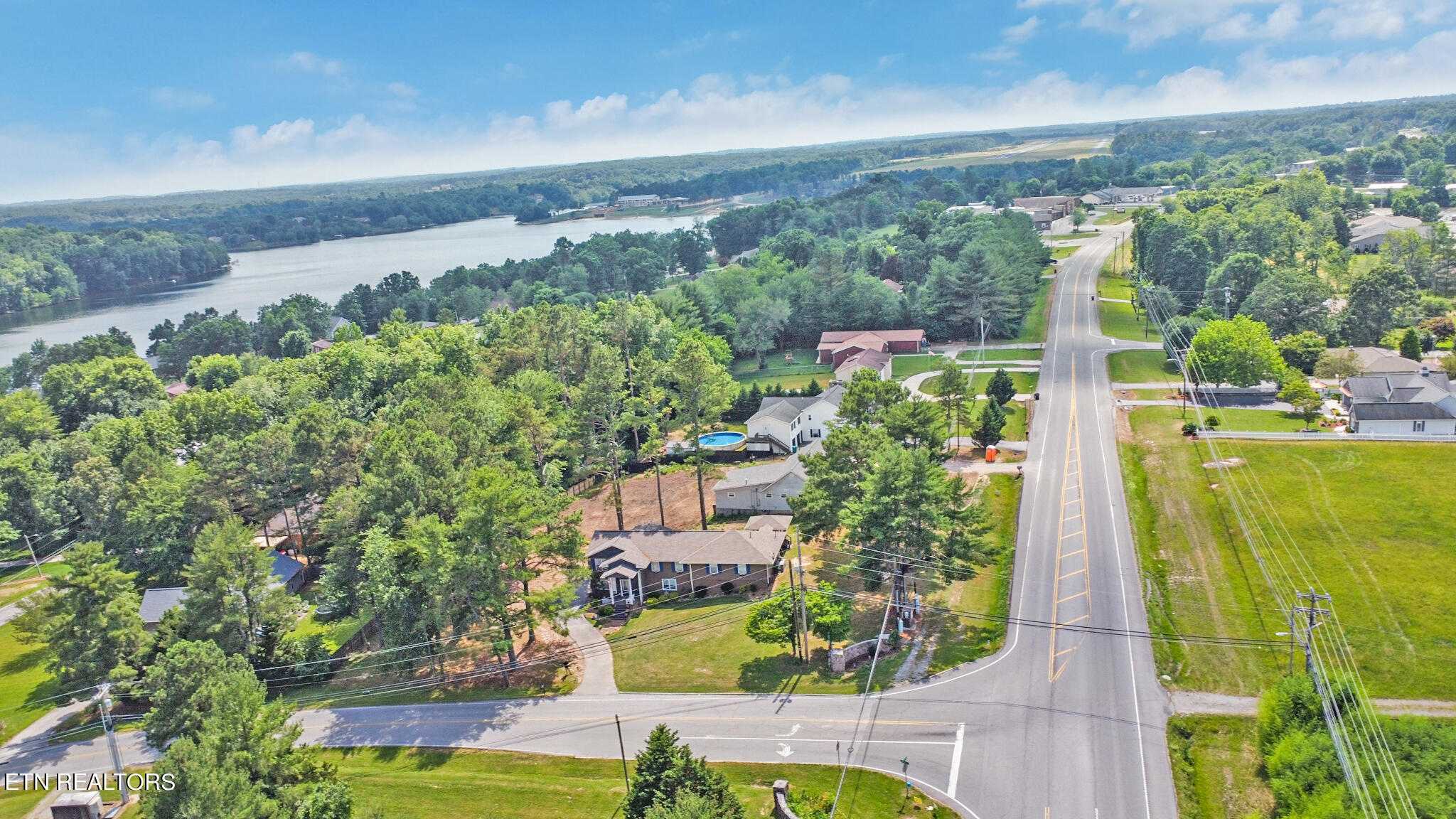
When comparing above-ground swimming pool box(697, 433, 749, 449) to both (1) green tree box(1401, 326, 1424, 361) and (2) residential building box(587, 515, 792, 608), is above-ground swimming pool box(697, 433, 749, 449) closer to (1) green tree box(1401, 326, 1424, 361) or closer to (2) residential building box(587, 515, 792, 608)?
(2) residential building box(587, 515, 792, 608)

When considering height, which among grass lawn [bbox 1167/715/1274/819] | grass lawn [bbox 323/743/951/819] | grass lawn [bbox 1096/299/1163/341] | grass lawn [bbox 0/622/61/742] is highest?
grass lawn [bbox 1096/299/1163/341]

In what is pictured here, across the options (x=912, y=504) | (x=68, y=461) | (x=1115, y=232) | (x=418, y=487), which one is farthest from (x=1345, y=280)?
(x=68, y=461)

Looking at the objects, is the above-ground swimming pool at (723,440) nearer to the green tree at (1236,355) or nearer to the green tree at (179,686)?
the green tree at (1236,355)

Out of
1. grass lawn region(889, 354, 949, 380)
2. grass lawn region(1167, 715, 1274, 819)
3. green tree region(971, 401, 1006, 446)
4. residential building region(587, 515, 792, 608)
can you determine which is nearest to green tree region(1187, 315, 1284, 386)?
green tree region(971, 401, 1006, 446)

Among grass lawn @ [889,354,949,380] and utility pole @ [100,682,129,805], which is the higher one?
grass lawn @ [889,354,949,380]

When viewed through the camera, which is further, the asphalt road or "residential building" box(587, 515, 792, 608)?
"residential building" box(587, 515, 792, 608)

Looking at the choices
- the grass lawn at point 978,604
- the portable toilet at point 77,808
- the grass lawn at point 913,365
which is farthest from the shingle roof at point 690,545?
the grass lawn at point 913,365

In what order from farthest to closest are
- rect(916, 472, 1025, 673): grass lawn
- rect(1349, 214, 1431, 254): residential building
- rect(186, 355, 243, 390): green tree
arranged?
1. rect(1349, 214, 1431, 254): residential building
2. rect(186, 355, 243, 390): green tree
3. rect(916, 472, 1025, 673): grass lawn

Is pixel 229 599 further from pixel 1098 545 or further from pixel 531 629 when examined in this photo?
pixel 1098 545
